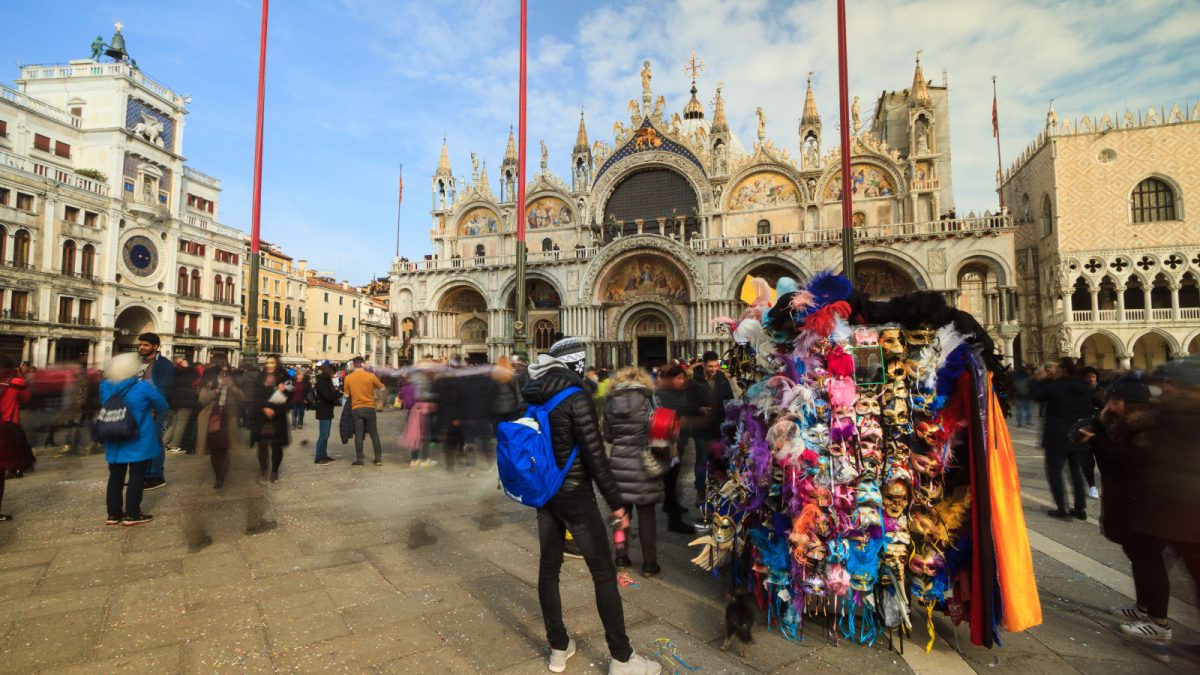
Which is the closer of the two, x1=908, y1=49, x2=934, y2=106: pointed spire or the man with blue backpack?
the man with blue backpack

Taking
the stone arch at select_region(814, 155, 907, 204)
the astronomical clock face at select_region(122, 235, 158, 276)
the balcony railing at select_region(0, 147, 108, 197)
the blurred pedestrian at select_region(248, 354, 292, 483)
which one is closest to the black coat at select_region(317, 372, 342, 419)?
the blurred pedestrian at select_region(248, 354, 292, 483)

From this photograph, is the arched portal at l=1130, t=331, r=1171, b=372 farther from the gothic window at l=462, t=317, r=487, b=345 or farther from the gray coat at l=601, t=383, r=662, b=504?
the gray coat at l=601, t=383, r=662, b=504

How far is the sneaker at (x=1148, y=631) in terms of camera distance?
Answer: 340 cm

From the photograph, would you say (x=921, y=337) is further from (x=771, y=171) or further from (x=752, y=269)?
(x=771, y=171)

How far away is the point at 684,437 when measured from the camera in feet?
22.2

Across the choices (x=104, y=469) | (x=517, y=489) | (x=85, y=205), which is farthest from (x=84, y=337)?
(x=517, y=489)

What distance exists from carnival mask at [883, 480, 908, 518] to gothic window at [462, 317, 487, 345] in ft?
99.3

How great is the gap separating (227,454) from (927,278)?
2579 cm

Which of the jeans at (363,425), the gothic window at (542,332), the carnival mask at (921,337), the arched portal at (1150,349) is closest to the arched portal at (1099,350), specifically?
the arched portal at (1150,349)

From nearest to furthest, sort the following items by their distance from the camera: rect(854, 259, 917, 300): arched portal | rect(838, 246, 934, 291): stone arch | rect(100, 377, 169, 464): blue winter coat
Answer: rect(100, 377, 169, 464): blue winter coat
rect(838, 246, 934, 291): stone arch
rect(854, 259, 917, 300): arched portal

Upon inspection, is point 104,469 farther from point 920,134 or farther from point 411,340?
point 920,134

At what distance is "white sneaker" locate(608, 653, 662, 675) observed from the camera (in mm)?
2893

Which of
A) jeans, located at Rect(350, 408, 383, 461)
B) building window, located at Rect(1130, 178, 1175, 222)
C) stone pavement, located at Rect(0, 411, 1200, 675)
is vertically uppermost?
building window, located at Rect(1130, 178, 1175, 222)

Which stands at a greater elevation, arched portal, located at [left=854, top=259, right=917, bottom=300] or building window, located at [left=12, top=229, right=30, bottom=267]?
building window, located at [left=12, top=229, right=30, bottom=267]
